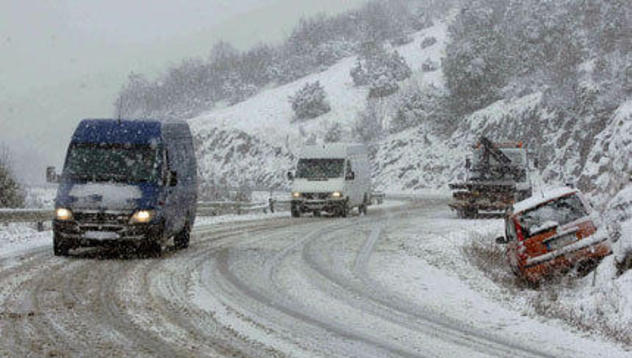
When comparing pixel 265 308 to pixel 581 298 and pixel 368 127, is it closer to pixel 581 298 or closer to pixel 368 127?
pixel 581 298

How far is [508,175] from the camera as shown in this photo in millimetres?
30578

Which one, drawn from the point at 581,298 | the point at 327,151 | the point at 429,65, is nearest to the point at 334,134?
the point at 429,65

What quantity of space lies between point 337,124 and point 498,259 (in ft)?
215

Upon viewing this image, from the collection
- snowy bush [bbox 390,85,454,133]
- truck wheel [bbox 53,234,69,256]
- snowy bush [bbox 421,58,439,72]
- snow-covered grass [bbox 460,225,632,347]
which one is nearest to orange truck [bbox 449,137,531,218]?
snow-covered grass [bbox 460,225,632,347]

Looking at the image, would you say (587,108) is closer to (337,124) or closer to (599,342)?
(337,124)

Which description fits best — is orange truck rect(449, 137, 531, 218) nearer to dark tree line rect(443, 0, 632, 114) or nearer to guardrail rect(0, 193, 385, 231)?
guardrail rect(0, 193, 385, 231)

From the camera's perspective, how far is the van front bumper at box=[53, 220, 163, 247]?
14.8 m

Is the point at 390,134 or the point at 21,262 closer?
the point at 21,262

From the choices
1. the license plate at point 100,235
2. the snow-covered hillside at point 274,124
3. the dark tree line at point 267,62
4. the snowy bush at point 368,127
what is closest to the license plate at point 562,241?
the license plate at point 100,235

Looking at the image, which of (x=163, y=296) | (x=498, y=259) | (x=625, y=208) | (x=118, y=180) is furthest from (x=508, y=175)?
(x=163, y=296)

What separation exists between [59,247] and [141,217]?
1.71 meters

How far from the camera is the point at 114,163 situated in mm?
15797

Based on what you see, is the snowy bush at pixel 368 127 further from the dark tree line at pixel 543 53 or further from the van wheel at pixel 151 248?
the van wheel at pixel 151 248

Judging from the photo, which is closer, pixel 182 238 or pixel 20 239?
pixel 182 238
